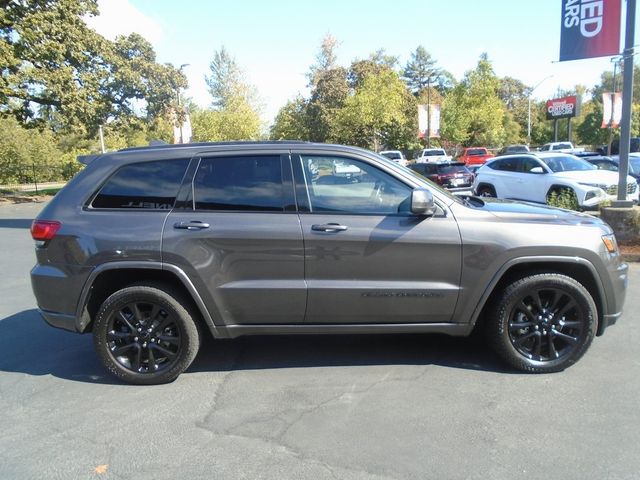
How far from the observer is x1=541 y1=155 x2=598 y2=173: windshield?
507 inches

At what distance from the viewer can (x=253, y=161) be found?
4035mm

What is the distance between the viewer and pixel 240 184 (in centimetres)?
400

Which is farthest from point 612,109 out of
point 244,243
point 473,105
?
point 244,243

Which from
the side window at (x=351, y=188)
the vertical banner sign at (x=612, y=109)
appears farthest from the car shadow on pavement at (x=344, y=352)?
the vertical banner sign at (x=612, y=109)

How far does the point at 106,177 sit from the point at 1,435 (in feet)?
6.53

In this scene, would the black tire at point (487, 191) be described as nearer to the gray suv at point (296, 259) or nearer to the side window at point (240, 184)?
the gray suv at point (296, 259)

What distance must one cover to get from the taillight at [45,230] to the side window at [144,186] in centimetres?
33

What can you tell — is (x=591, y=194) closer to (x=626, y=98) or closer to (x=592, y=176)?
(x=592, y=176)

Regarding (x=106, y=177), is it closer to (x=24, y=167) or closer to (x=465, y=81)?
(x=24, y=167)

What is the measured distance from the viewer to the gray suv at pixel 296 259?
3852mm

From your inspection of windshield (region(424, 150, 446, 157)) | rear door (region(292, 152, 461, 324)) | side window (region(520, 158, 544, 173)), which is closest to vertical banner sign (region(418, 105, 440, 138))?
windshield (region(424, 150, 446, 157))

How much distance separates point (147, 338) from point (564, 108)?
5470 centimetres

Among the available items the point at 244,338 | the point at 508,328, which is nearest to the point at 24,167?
the point at 244,338

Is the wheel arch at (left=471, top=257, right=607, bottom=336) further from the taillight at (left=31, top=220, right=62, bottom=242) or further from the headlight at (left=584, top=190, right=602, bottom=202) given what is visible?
the headlight at (left=584, top=190, right=602, bottom=202)
